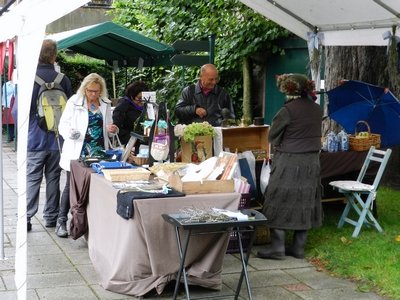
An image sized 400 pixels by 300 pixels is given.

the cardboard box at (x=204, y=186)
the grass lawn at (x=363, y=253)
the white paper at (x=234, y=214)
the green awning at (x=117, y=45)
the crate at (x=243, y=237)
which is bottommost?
the grass lawn at (x=363, y=253)

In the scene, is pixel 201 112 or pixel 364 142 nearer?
pixel 364 142

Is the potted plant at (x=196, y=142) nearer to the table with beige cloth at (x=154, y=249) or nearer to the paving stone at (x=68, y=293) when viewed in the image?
the table with beige cloth at (x=154, y=249)

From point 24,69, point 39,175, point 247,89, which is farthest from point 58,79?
point 247,89

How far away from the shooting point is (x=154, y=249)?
190 inches

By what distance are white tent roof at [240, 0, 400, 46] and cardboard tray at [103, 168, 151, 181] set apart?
113 inches

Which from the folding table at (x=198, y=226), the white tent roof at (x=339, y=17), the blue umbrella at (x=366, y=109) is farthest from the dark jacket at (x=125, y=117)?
the folding table at (x=198, y=226)

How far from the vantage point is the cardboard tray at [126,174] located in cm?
534

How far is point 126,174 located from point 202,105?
230 centimetres

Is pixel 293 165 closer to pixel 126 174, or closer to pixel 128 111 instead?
pixel 126 174

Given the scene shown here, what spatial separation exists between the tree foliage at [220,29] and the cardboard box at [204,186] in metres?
6.07

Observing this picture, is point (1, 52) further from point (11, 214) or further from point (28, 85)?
point (11, 214)

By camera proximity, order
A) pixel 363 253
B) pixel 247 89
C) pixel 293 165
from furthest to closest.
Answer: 1. pixel 247 89
2. pixel 363 253
3. pixel 293 165

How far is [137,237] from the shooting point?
190 inches

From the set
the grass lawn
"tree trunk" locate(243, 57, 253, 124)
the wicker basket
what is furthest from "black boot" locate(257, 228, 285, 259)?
"tree trunk" locate(243, 57, 253, 124)
